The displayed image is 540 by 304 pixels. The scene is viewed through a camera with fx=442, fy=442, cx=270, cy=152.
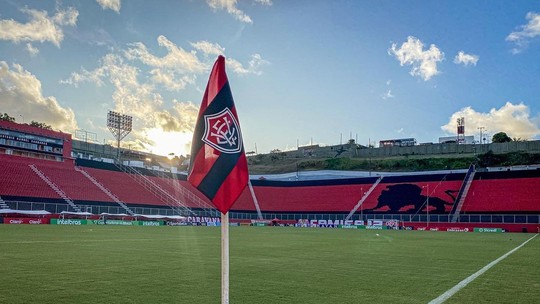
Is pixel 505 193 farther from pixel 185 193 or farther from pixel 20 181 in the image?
pixel 20 181

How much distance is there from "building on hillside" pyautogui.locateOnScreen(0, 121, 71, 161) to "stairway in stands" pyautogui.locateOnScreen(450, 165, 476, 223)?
5546 centimetres

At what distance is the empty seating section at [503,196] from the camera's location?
193 feet

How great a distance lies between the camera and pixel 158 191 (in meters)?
70.2

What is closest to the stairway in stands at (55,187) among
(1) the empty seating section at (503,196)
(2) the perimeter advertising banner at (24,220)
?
(2) the perimeter advertising banner at (24,220)

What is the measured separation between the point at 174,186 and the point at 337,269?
6486 cm

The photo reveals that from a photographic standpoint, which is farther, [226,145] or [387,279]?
[387,279]

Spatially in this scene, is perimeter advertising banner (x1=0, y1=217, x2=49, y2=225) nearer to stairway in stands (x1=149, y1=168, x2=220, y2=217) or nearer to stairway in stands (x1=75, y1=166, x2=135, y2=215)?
stairway in stands (x1=75, y1=166, x2=135, y2=215)

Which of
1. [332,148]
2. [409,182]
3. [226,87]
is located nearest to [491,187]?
[409,182]

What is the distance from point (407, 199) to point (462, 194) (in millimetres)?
7981

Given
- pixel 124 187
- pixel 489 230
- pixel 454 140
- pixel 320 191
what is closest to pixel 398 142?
pixel 454 140

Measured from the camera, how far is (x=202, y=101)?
424 centimetres

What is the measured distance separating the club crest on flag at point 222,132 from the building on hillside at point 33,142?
61.2 m

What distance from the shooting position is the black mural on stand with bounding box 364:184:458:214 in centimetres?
6575

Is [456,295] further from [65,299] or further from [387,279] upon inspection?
[65,299]
